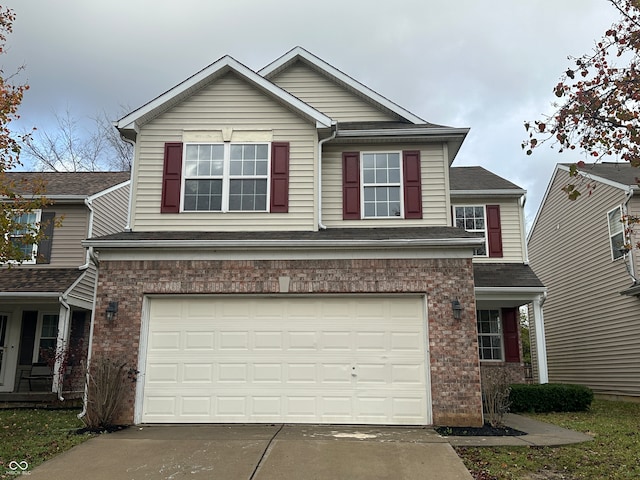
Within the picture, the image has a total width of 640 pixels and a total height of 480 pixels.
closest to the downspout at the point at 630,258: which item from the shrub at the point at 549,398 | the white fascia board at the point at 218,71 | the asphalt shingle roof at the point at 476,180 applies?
the asphalt shingle roof at the point at 476,180

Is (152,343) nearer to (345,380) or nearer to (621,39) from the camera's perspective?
(345,380)

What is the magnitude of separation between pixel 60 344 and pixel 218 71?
8.15 m

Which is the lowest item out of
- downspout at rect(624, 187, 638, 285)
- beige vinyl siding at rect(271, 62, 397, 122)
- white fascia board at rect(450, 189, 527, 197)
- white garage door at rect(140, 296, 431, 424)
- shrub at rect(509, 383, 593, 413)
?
shrub at rect(509, 383, 593, 413)

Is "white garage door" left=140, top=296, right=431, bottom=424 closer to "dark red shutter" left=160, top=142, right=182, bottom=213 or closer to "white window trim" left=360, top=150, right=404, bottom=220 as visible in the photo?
"dark red shutter" left=160, top=142, right=182, bottom=213

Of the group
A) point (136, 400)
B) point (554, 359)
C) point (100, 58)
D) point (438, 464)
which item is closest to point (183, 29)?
point (100, 58)

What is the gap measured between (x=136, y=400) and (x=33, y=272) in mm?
7227

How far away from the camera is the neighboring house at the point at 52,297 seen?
13.6 meters

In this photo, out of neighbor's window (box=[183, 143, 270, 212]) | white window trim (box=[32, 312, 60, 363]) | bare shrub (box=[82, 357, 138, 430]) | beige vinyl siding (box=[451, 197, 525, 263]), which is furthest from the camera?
beige vinyl siding (box=[451, 197, 525, 263])

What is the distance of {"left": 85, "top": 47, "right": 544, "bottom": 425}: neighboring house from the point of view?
9492 mm

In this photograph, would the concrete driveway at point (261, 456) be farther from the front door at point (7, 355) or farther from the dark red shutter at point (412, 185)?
the front door at point (7, 355)

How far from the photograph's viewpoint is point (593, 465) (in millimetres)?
6895

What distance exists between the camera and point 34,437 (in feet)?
28.3

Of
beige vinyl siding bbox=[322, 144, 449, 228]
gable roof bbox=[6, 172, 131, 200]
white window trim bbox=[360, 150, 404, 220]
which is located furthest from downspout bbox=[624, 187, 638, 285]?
gable roof bbox=[6, 172, 131, 200]

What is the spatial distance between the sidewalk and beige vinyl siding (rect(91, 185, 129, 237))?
11.8m
